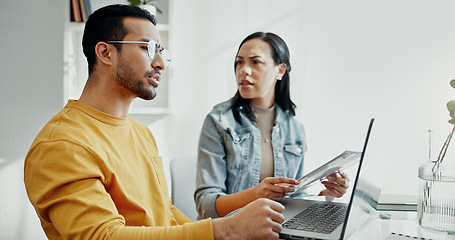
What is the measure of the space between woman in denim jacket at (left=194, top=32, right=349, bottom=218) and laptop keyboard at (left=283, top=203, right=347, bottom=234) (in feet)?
1.22

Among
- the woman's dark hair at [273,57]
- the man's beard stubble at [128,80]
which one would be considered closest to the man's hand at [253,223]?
the man's beard stubble at [128,80]

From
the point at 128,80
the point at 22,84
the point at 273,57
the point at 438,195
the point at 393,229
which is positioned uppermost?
the point at 273,57

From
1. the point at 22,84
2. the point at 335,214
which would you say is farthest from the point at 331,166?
the point at 22,84

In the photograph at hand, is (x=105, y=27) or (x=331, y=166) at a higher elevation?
(x=105, y=27)

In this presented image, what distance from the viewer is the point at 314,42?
8.23 feet

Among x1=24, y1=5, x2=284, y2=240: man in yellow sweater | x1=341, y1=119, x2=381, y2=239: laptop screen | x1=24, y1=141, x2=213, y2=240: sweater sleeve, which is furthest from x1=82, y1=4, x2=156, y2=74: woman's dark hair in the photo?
x1=341, y1=119, x2=381, y2=239: laptop screen

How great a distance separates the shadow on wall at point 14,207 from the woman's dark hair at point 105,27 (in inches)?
59.3

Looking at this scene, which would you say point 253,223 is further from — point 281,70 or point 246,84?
point 281,70

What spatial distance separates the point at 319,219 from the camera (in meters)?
1.11

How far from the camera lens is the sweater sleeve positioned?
3.00 ft

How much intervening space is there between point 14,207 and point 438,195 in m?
2.22

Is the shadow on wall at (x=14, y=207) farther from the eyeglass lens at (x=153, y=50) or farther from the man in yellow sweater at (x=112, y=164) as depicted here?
the eyeglass lens at (x=153, y=50)

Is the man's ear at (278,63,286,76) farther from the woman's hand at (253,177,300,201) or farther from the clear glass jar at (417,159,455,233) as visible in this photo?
the clear glass jar at (417,159,455,233)

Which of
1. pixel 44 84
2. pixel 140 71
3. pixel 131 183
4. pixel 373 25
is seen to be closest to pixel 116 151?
pixel 131 183
